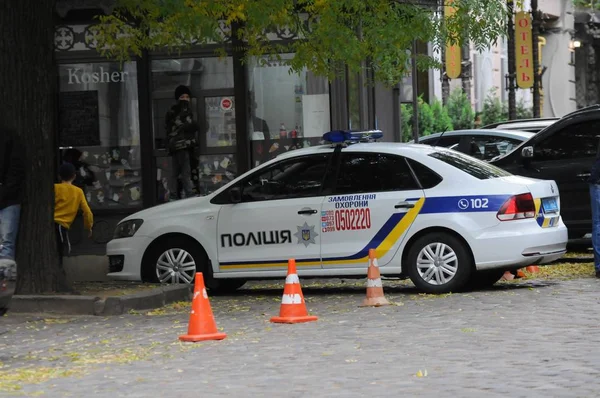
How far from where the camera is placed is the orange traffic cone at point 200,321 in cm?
1081

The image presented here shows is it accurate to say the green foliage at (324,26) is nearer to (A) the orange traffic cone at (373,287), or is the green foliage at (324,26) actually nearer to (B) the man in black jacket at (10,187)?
(B) the man in black jacket at (10,187)

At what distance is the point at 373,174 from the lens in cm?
1479

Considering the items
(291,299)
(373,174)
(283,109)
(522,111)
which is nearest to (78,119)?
(283,109)

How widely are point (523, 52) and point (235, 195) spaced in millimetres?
30717

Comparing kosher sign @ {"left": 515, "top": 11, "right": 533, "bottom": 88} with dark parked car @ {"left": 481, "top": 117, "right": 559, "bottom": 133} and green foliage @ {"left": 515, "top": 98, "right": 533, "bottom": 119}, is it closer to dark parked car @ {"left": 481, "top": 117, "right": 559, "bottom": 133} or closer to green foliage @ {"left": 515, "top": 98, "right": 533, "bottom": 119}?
green foliage @ {"left": 515, "top": 98, "right": 533, "bottom": 119}

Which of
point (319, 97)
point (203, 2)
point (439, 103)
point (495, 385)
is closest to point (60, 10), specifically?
point (319, 97)

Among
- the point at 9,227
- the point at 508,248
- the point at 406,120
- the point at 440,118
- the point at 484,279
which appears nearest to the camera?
the point at 9,227

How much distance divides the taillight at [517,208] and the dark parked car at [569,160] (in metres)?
3.27

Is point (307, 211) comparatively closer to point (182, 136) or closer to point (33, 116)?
point (33, 116)

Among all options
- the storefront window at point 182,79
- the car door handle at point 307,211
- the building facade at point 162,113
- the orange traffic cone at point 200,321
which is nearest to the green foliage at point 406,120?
the building facade at point 162,113

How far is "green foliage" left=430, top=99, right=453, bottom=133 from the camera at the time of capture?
41219 millimetres

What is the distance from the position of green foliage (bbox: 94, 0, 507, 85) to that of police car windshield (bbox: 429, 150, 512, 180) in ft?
8.51

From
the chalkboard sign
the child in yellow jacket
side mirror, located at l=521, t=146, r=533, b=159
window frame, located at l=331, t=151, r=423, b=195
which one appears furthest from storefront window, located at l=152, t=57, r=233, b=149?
window frame, located at l=331, t=151, r=423, b=195

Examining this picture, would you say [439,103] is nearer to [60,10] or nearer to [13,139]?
[60,10]
